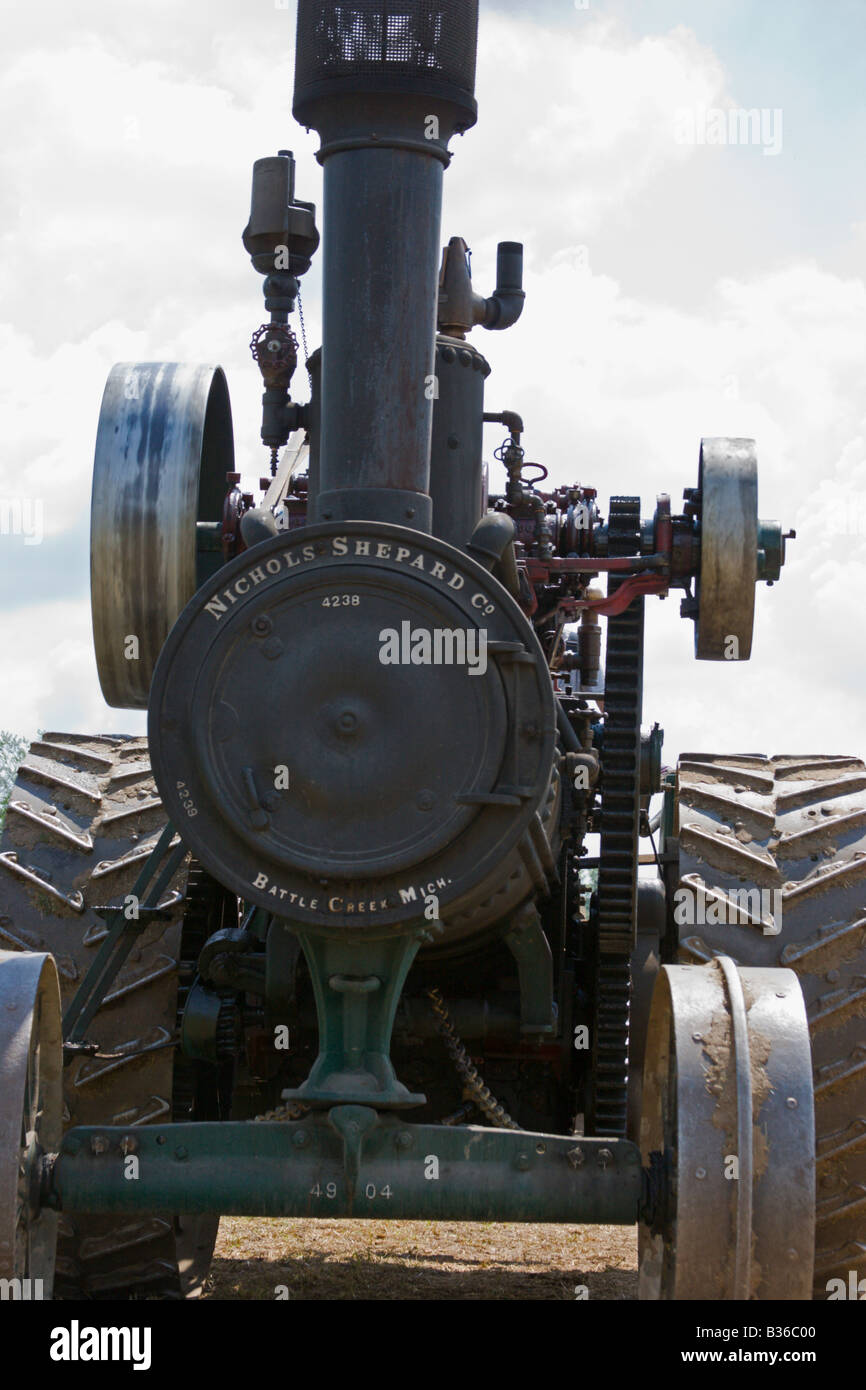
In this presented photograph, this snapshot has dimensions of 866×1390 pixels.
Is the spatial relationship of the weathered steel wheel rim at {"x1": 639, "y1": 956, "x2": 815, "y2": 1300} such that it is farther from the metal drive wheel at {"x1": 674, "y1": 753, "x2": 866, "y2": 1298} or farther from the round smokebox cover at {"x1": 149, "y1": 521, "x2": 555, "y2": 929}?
the metal drive wheel at {"x1": 674, "y1": 753, "x2": 866, "y2": 1298}

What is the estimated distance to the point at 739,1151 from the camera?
16.0ft

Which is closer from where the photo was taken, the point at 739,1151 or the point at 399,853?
the point at 739,1151

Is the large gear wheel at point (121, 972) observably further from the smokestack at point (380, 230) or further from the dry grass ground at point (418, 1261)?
the smokestack at point (380, 230)

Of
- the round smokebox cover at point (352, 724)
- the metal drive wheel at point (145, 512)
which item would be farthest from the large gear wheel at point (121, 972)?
the round smokebox cover at point (352, 724)

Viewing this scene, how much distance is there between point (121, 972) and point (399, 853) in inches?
79.5

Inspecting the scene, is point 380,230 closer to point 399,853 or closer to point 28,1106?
point 399,853

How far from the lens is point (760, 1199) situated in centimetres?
486

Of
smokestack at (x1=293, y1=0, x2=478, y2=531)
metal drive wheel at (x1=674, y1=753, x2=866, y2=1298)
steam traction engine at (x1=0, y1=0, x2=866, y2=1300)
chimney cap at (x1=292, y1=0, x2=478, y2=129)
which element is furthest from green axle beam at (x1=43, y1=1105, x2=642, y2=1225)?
chimney cap at (x1=292, y1=0, x2=478, y2=129)

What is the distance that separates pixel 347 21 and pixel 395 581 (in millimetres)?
1818

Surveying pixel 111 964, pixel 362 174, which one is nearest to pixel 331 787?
pixel 111 964

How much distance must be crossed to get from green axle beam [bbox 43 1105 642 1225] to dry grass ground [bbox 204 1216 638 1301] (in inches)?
76.9

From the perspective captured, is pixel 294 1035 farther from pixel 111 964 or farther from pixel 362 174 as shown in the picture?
pixel 362 174

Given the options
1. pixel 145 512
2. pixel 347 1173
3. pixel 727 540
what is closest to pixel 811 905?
pixel 727 540

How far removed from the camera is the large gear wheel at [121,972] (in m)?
6.47
